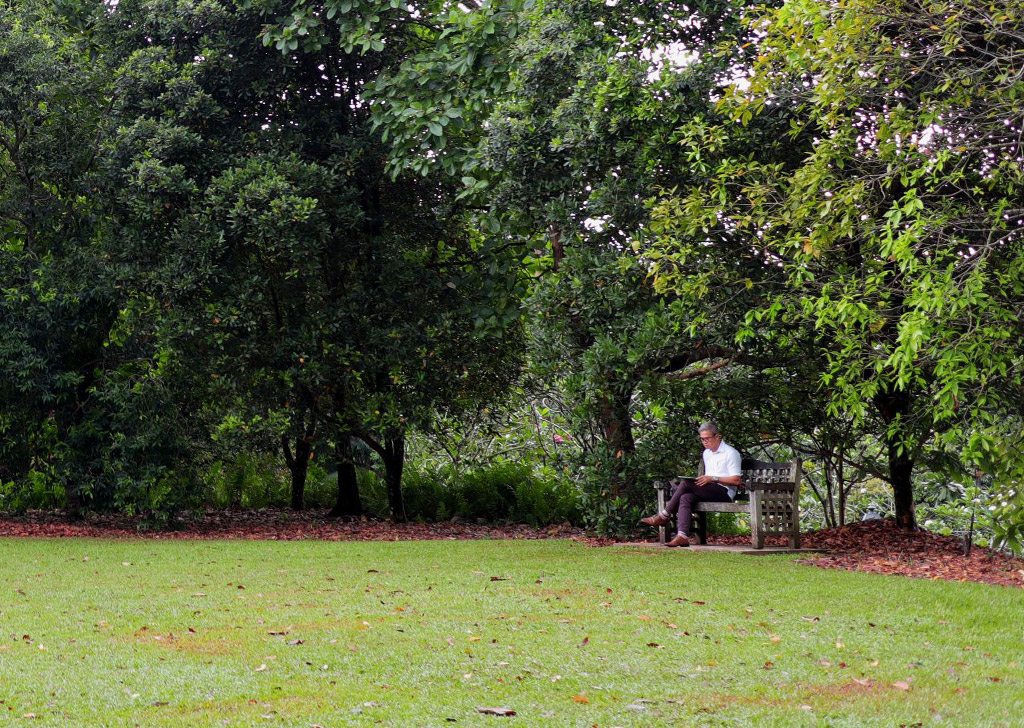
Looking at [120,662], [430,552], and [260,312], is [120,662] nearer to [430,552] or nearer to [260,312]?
[430,552]

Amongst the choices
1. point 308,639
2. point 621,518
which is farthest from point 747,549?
point 308,639

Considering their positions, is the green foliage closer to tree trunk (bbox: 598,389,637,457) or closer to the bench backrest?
tree trunk (bbox: 598,389,637,457)

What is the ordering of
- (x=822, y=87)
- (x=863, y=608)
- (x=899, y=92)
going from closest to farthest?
(x=863, y=608), (x=822, y=87), (x=899, y=92)

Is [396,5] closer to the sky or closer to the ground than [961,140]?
closer to the sky

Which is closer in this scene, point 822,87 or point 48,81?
point 822,87

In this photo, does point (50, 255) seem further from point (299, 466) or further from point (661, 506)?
point (661, 506)

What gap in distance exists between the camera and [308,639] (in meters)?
6.06

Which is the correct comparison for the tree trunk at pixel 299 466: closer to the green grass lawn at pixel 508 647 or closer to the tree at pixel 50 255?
the tree at pixel 50 255

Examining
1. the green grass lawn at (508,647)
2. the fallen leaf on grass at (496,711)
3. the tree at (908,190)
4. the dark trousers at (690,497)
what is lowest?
the fallen leaf on grass at (496,711)

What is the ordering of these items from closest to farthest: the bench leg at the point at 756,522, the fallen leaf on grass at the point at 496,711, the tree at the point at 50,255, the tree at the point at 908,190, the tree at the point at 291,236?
1. the fallen leaf on grass at the point at 496,711
2. the tree at the point at 908,190
3. the bench leg at the point at 756,522
4. the tree at the point at 291,236
5. the tree at the point at 50,255

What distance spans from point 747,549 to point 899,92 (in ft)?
15.2

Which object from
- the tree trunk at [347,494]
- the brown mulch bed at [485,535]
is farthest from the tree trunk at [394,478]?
the tree trunk at [347,494]

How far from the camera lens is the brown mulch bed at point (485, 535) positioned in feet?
31.6

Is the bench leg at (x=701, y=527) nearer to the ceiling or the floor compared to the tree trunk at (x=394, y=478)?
nearer to the floor
